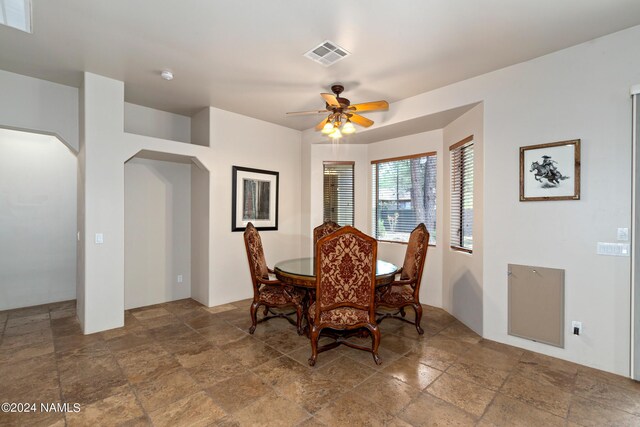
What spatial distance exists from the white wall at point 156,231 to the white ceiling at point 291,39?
131cm

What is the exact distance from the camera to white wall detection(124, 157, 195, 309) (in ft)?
14.4

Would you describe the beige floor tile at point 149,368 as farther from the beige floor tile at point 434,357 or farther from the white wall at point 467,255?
the white wall at point 467,255

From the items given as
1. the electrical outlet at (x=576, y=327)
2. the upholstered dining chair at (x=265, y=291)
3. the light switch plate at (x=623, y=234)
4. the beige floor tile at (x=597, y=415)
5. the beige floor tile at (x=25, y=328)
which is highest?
the light switch plate at (x=623, y=234)

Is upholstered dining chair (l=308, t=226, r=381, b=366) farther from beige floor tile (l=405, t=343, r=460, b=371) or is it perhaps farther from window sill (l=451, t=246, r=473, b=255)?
window sill (l=451, t=246, r=473, b=255)

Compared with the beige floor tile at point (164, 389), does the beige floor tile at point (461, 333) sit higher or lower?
lower

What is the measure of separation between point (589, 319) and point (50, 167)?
7.10 m

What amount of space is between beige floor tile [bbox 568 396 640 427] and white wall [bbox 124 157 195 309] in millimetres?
4860

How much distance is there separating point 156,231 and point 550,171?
16.7ft

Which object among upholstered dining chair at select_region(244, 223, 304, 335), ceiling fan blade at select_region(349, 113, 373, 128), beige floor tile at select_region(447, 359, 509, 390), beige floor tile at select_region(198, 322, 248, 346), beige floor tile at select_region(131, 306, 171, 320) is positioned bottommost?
beige floor tile at select_region(131, 306, 171, 320)

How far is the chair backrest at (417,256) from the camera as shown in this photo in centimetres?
336

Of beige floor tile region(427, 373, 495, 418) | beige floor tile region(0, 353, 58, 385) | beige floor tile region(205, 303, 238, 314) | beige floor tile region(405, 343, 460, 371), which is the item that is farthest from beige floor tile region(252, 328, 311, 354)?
beige floor tile region(0, 353, 58, 385)

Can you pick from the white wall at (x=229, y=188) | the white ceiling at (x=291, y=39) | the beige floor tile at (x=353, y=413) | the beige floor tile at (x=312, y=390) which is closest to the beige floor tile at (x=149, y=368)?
the beige floor tile at (x=312, y=390)

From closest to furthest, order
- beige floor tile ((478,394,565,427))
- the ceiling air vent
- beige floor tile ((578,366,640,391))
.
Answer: beige floor tile ((478,394,565,427)) → beige floor tile ((578,366,640,391)) → the ceiling air vent

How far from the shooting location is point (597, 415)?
80.3 inches
